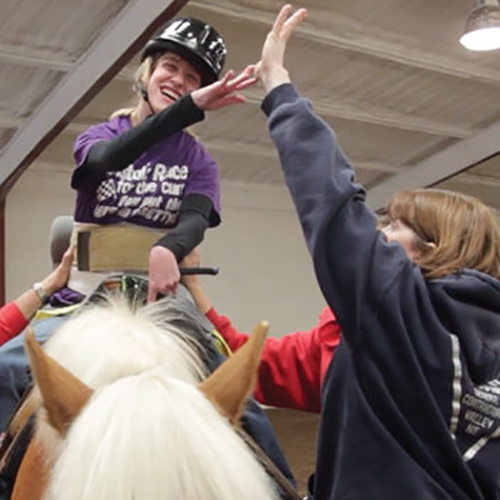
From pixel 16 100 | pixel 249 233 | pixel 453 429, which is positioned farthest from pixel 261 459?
pixel 249 233

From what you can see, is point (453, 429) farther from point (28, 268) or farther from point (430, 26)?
point (28, 268)

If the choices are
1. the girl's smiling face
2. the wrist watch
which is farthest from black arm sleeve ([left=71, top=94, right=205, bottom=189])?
the wrist watch

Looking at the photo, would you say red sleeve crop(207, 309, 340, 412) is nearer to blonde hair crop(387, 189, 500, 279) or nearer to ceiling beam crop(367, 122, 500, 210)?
blonde hair crop(387, 189, 500, 279)

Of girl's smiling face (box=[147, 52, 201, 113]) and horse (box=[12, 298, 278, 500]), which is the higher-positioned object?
girl's smiling face (box=[147, 52, 201, 113])

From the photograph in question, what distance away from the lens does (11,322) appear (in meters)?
1.30

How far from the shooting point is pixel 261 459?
29.8 inches

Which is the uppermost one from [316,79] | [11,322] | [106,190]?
[316,79]

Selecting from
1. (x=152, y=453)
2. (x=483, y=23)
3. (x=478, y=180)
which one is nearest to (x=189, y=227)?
(x=152, y=453)

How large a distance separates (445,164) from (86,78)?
120 inches

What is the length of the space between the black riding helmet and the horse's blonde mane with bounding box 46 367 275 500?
31.4 inches

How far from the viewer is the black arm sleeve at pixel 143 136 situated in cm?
111

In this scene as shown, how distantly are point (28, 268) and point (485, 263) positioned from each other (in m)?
4.30

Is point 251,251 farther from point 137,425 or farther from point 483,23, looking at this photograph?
point 137,425

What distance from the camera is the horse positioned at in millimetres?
568
